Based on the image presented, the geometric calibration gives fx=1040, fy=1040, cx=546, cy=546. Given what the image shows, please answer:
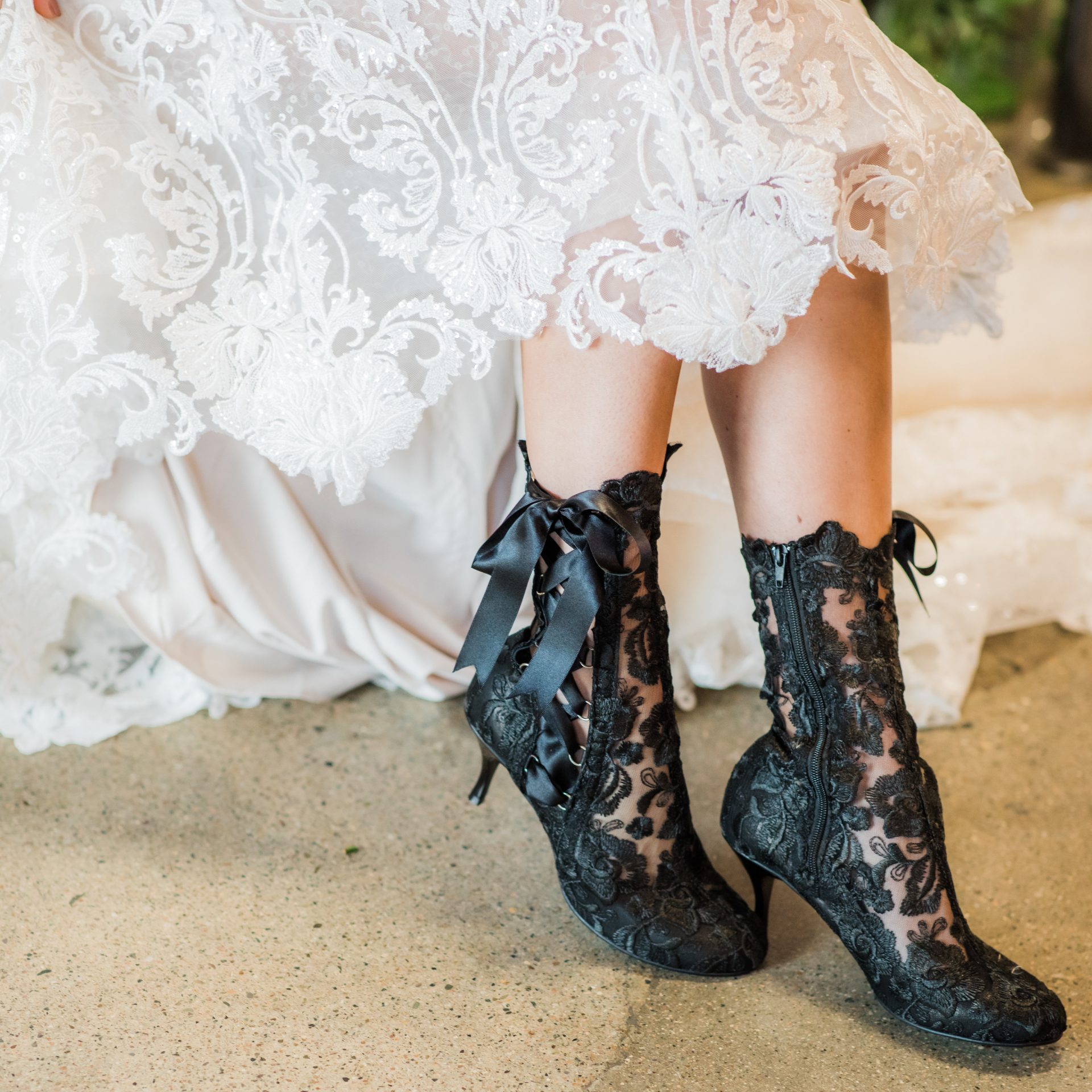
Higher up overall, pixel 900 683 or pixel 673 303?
pixel 673 303

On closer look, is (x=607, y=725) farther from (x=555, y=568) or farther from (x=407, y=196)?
(x=407, y=196)

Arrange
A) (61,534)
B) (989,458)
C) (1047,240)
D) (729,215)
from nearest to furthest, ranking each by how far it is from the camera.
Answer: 1. (729,215)
2. (61,534)
3. (989,458)
4. (1047,240)

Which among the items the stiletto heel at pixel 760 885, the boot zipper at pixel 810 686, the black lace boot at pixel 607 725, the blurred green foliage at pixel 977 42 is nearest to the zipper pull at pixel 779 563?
the boot zipper at pixel 810 686

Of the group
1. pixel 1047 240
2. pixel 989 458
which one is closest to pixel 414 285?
pixel 989 458

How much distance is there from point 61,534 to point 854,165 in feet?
3.11

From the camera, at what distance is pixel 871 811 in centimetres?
91

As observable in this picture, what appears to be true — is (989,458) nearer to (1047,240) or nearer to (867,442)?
(1047,240)

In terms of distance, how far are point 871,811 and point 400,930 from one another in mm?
464

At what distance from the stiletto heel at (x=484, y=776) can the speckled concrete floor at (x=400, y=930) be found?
40 millimetres

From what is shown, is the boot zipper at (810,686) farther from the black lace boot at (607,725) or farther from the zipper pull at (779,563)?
the black lace boot at (607,725)

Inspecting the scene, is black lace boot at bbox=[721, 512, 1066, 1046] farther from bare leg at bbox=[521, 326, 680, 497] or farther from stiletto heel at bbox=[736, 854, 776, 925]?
bare leg at bbox=[521, 326, 680, 497]

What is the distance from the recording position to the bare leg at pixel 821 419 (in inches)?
36.4

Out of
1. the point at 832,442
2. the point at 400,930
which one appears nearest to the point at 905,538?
the point at 832,442

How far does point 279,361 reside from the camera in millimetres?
878
